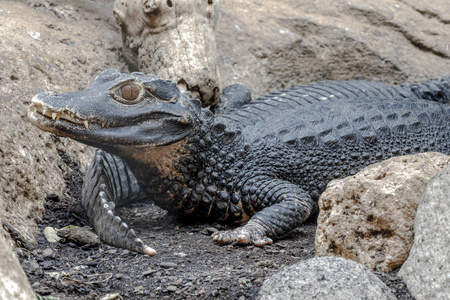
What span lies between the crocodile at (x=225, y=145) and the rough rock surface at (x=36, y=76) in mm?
353

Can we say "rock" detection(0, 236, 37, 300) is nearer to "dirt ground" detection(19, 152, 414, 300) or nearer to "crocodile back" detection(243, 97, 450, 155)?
"dirt ground" detection(19, 152, 414, 300)

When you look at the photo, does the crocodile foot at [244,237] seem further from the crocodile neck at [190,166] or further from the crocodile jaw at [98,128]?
the crocodile jaw at [98,128]

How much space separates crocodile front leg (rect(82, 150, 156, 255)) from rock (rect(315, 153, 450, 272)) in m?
1.02

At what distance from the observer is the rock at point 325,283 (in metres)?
2.14

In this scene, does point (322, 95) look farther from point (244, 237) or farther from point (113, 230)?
point (113, 230)

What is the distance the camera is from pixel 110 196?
3.55 m

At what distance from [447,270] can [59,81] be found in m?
3.53

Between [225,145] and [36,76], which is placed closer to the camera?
[225,145]

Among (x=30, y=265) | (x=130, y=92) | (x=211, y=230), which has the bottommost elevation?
(x=211, y=230)

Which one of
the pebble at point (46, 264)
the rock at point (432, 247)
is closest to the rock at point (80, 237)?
the pebble at point (46, 264)

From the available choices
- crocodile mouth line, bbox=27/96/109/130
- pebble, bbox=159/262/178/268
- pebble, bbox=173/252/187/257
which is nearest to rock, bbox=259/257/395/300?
pebble, bbox=159/262/178/268

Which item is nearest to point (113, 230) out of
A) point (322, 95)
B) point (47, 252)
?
point (47, 252)

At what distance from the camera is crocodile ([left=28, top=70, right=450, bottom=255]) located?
10.7 ft

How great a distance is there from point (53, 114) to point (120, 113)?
1.36 ft
